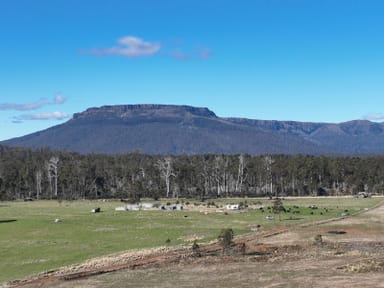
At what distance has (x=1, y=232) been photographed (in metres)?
74.1

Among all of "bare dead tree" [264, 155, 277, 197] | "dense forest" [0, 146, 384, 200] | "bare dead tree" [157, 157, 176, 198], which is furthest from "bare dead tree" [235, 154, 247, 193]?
"bare dead tree" [157, 157, 176, 198]

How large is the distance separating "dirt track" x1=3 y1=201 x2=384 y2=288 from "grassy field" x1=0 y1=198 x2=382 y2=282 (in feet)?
14.7

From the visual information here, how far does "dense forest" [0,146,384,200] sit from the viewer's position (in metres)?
172

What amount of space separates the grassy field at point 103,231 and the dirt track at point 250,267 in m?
4.48

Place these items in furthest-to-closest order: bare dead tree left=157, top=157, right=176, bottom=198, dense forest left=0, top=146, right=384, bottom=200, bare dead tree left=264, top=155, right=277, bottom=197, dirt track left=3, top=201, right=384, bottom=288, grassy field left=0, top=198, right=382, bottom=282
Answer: bare dead tree left=264, top=155, right=277, bottom=197 → dense forest left=0, top=146, right=384, bottom=200 → bare dead tree left=157, top=157, right=176, bottom=198 → grassy field left=0, top=198, right=382, bottom=282 → dirt track left=3, top=201, right=384, bottom=288

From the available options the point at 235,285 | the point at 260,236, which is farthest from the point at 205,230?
the point at 235,285

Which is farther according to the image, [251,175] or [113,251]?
[251,175]

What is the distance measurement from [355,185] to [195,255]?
13060cm

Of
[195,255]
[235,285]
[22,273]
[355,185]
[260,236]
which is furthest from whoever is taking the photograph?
[355,185]

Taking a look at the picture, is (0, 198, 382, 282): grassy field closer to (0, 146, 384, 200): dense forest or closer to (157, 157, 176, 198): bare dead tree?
(157, 157, 176, 198): bare dead tree

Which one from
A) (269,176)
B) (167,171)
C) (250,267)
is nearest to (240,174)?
(269,176)

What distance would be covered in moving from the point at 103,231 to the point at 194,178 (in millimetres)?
108936

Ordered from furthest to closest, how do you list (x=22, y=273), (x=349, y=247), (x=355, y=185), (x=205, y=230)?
1. (x=355, y=185)
2. (x=205, y=230)
3. (x=349, y=247)
4. (x=22, y=273)

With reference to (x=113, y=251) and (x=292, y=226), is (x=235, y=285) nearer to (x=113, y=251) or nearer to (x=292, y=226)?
(x=113, y=251)
